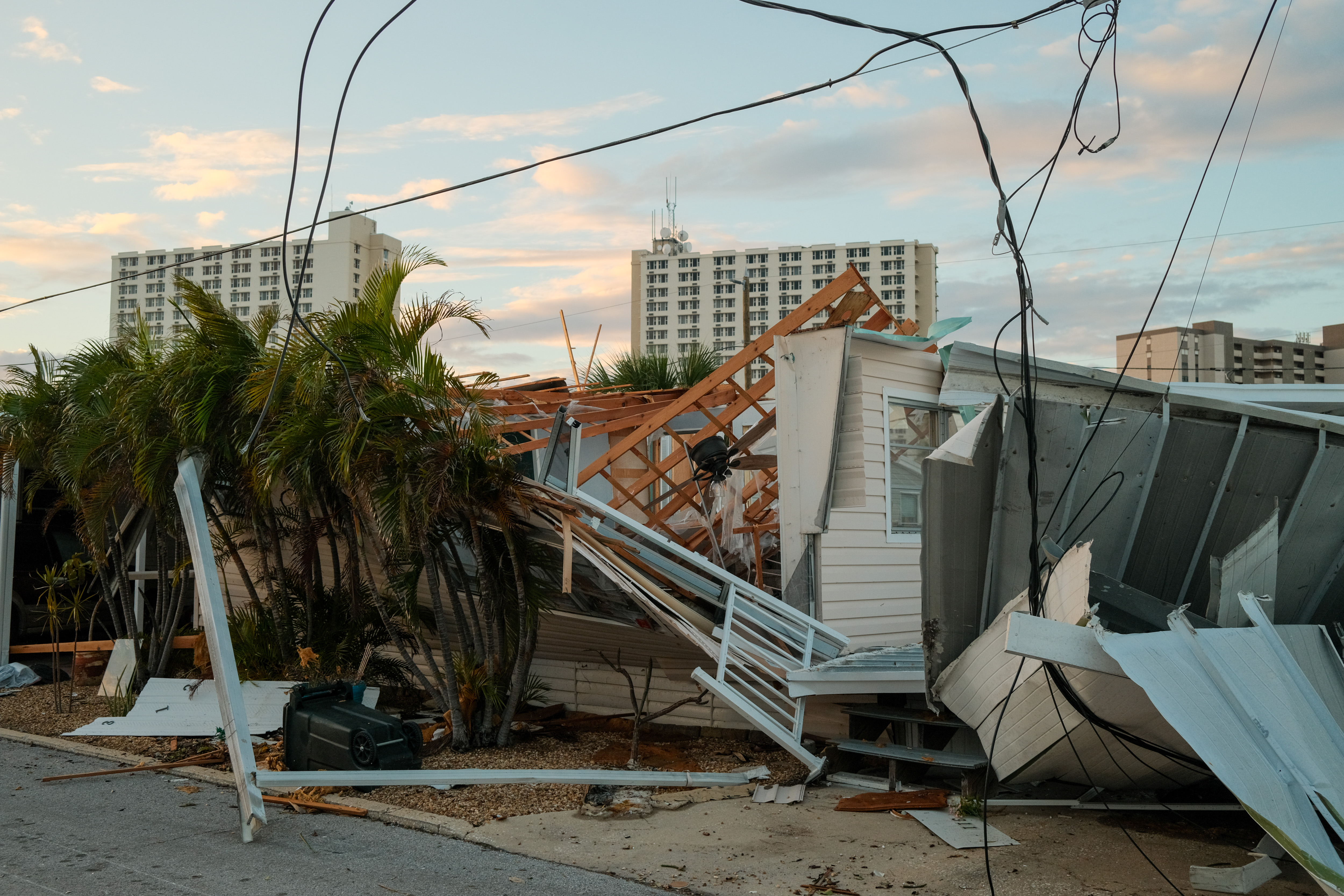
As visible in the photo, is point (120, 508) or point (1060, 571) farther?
point (120, 508)

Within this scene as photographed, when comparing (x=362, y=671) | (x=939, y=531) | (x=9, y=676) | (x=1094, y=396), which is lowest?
(x=9, y=676)

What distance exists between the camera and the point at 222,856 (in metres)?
6.07

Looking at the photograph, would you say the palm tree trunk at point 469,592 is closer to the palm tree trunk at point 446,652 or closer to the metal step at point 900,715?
the palm tree trunk at point 446,652

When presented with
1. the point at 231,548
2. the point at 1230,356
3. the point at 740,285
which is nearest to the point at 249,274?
the point at 740,285

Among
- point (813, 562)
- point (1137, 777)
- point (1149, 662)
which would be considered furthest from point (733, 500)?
point (1149, 662)

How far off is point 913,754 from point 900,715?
390 mm

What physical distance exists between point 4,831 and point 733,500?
6.79 metres

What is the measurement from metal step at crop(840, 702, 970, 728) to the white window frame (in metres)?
1.63

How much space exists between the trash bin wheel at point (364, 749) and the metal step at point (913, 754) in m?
3.51

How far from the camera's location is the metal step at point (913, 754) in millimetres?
7152

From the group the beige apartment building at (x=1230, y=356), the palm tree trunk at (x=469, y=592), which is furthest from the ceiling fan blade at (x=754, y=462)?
the beige apartment building at (x=1230, y=356)

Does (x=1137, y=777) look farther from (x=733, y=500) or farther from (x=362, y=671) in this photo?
(x=362, y=671)

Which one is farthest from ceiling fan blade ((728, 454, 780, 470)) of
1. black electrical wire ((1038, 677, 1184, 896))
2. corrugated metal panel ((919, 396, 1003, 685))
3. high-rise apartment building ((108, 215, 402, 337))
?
high-rise apartment building ((108, 215, 402, 337))

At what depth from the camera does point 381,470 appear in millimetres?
8055
